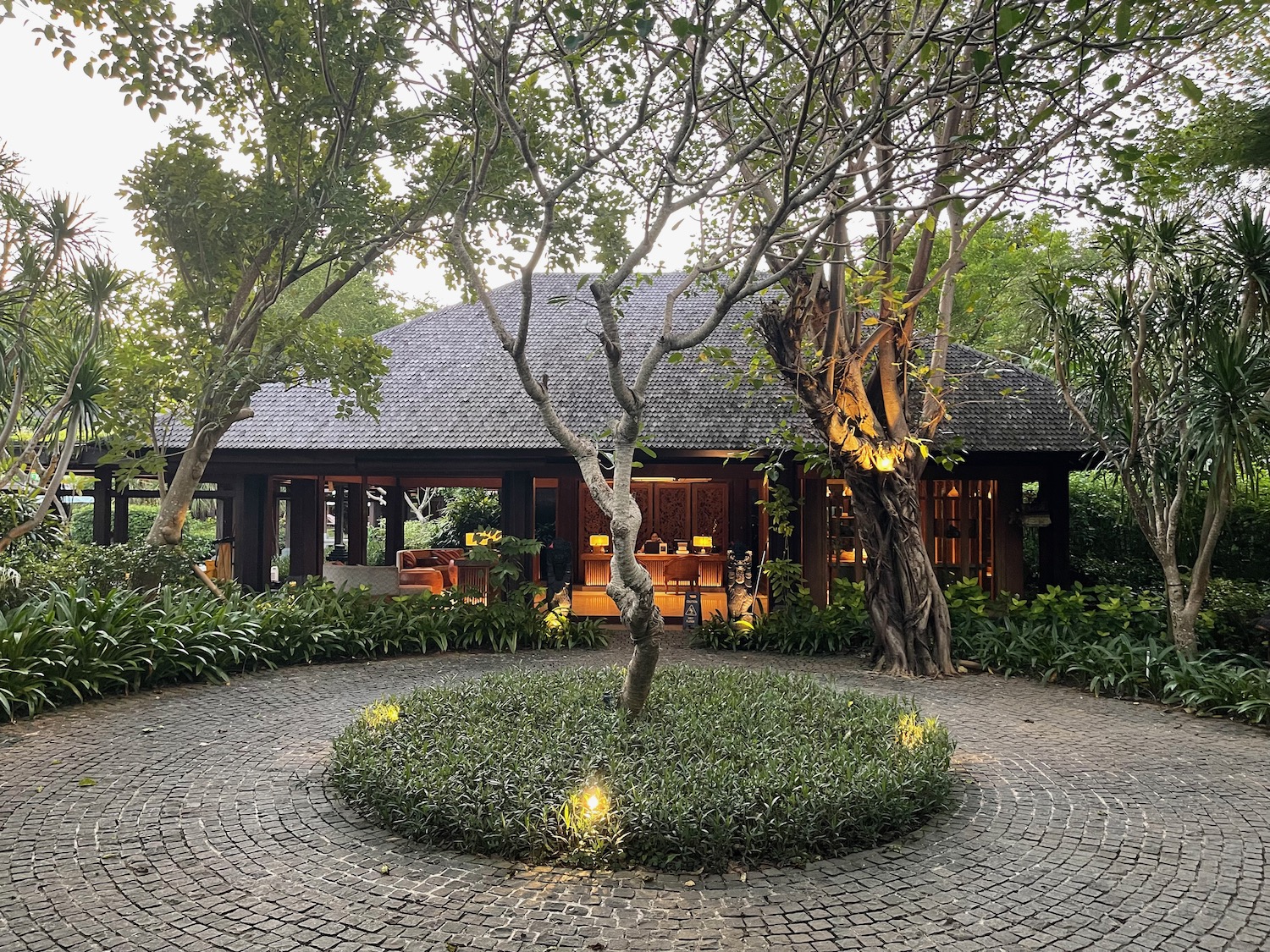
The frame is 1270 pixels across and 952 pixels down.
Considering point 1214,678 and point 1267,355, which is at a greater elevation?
point 1267,355

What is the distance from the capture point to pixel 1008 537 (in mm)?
9977

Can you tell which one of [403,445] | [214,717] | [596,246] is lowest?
[214,717]

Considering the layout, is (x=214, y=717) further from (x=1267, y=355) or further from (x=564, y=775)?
(x=1267, y=355)

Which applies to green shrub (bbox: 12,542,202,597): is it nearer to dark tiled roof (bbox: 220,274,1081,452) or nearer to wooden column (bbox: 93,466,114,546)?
dark tiled roof (bbox: 220,274,1081,452)

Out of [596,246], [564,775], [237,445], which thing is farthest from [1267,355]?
[237,445]

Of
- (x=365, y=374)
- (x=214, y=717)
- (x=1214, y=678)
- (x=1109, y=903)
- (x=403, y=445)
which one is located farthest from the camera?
(x=403, y=445)

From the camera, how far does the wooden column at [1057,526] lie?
32.4 ft

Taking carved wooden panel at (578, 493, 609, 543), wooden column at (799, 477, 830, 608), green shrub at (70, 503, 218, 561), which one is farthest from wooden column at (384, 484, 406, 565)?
wooden column at (799, 477, 830, 608)

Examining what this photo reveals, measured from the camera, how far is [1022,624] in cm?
841

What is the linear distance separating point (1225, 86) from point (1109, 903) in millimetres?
8167

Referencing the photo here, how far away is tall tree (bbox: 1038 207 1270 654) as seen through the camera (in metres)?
6.23


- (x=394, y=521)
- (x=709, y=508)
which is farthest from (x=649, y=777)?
(x=394, y=521)

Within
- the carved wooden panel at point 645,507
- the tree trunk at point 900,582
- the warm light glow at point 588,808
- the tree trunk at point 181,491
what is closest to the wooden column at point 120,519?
the tree trunk at point 181,491

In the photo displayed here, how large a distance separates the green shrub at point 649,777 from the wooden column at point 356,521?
990 cm
